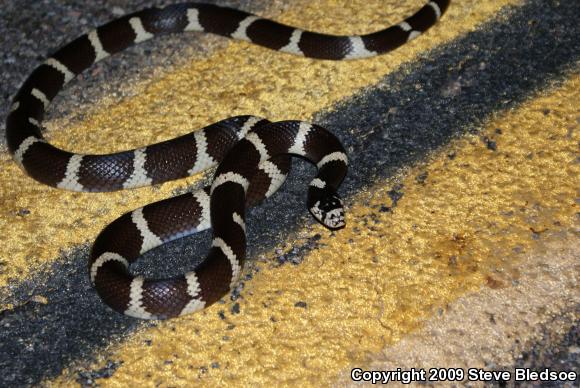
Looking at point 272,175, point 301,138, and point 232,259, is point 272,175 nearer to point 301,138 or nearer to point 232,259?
point 301,138

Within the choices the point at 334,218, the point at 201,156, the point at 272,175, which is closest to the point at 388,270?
the point at 334,218

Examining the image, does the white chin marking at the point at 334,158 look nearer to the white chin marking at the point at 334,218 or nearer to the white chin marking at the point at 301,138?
the white chin marking at the point at 301,138

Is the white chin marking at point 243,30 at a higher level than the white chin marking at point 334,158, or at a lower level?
higher

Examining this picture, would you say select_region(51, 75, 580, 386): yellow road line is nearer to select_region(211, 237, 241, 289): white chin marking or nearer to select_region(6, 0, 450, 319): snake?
select_region(211, 237, 241, 289): white chin marking

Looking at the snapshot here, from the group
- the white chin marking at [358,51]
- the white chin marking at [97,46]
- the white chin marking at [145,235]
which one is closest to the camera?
the white chin marking at [145,235]

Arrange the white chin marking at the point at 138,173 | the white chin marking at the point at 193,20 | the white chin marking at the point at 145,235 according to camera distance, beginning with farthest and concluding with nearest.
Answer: the white chin marking at the point at 193,20 → the white chin marking at the point at 138,173 → the white chin marking at the point at 145,235

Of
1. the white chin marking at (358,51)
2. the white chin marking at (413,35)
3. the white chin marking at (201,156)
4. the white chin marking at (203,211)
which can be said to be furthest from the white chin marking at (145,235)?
the white chin marking at (413,35)

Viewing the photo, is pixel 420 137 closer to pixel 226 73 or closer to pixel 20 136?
pixel 226 73

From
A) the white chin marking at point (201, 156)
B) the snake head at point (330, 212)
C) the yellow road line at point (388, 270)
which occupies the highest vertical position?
the white chin marking at point (201, 156)
